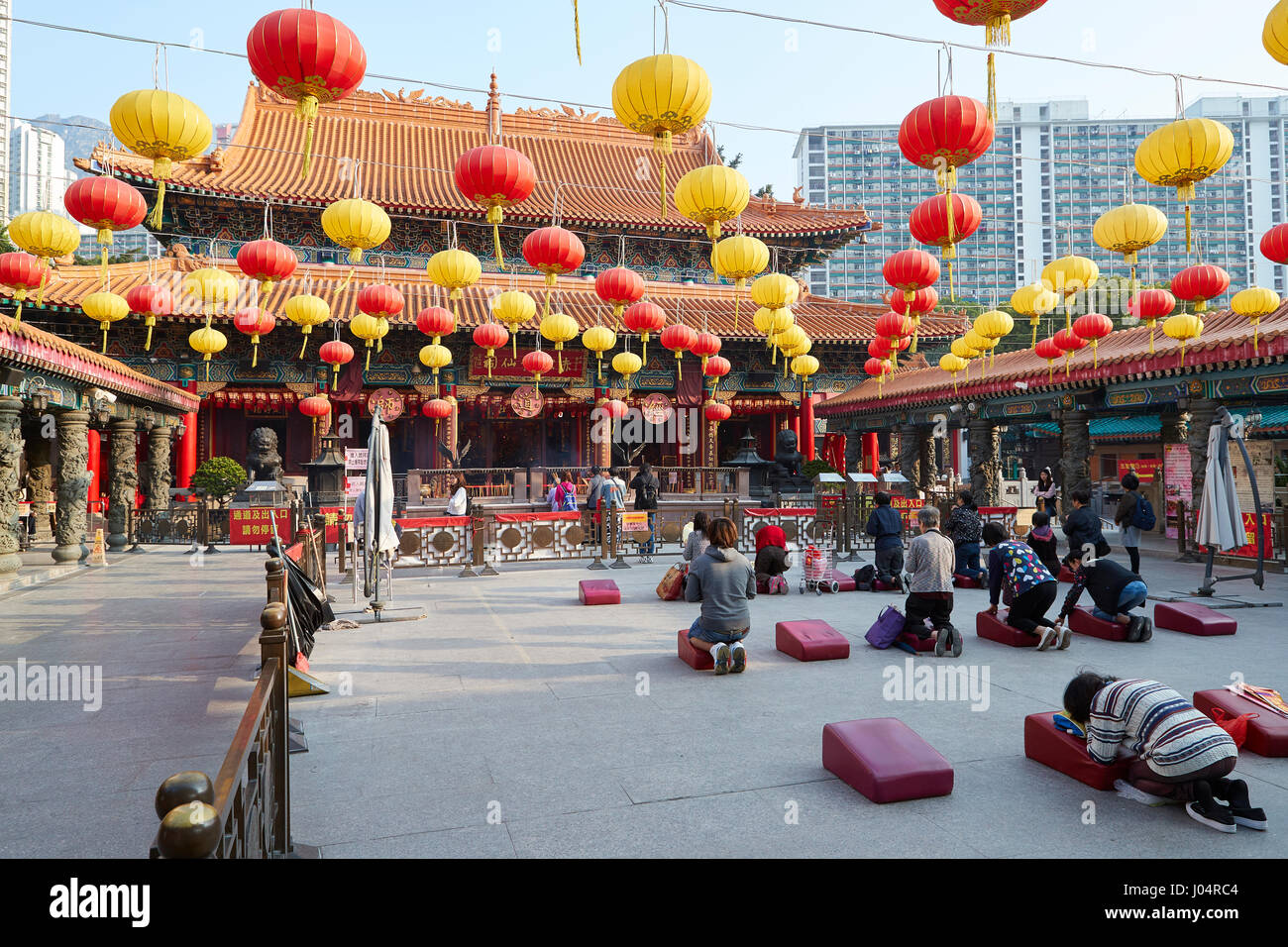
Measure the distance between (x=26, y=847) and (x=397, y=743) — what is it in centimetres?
164

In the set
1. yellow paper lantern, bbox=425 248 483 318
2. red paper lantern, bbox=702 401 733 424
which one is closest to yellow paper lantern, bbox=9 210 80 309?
yellow paper lantern, bbox=425 248 483 318

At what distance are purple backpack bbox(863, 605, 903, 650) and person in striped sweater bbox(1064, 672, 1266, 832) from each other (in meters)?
2.81

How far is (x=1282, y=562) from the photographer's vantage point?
36.3 feet

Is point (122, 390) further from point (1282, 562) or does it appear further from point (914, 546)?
point (1282, 562)

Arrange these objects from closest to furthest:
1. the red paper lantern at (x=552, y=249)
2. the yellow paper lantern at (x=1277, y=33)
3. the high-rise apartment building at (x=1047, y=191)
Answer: the yellow paper lantern at (x=1277, y=33) < the red paper lantern at (x=552, y=249) < the high-rise apartment building at (x=1047, y=191)

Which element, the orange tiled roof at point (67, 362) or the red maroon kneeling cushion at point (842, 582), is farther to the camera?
the red maroon kneeling cushion at point (842, 582)

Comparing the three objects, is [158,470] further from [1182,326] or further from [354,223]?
[1182,326]

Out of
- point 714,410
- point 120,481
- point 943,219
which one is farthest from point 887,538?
point 120,481

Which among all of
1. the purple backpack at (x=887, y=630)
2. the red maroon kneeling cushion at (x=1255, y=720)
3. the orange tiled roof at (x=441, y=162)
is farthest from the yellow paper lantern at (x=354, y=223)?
the orange tiled roof at (x=441, y=162)

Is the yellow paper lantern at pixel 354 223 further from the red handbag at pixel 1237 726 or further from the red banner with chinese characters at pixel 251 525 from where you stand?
the red handbag at pixel 1237 726

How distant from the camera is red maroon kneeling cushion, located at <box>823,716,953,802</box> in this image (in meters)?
3.46

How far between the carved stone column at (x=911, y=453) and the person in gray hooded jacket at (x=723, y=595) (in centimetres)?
1723

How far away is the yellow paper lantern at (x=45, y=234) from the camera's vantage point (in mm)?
9266
